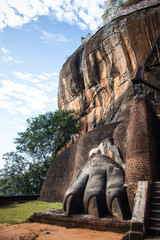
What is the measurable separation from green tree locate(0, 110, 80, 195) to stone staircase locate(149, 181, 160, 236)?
13796 millimetres

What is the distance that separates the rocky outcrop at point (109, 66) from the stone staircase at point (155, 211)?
10662 millimetres

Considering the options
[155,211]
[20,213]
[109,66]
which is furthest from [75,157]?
[109,66]

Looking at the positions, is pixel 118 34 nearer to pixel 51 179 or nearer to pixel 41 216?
pixel 51 179

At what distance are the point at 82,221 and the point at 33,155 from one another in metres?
13.7

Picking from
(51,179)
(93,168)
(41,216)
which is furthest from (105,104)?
(41,216)

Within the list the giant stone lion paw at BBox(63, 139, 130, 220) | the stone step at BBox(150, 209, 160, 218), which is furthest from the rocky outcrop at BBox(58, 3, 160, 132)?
the stone step at BBox(150, 209, 160, 218)

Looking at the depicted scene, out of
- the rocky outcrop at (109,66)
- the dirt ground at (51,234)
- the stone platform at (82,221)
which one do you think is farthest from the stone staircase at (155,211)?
the rocky outcrop at (109,66)

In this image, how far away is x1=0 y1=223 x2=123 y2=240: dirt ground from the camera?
4285 mm

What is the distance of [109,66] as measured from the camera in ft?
61.6

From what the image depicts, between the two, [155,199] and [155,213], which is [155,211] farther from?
[155,199]

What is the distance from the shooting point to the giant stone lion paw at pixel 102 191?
5152mm

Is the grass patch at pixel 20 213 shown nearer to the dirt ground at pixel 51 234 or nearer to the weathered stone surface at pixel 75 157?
the dirt ground at pixel 51 234

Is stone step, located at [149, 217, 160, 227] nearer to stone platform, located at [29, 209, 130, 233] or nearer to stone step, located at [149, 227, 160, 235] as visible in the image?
stone step, located at [149, 227, 160, 235]

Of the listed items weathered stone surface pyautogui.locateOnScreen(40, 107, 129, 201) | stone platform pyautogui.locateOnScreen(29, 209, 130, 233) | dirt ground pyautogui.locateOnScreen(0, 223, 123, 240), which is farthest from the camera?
weathered stone surface pyautogui.locateOnScreen(40, 107, 129, 201)
